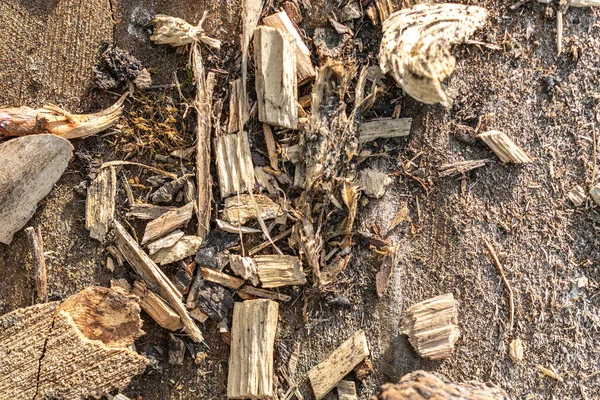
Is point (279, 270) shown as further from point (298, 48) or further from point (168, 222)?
point (298, 48)

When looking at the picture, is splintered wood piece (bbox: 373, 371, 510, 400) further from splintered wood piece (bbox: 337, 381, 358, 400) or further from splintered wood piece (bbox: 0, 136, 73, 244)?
splintered wood piece (bbox: 0, 136, 73, 244)

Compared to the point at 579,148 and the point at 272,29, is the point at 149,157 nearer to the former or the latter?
the point at 272,29

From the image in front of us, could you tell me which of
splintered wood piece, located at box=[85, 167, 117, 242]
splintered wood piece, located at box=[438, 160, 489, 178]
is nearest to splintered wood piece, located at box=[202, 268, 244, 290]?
splintered wood piece, located at box=[85, 167, 117, 242]

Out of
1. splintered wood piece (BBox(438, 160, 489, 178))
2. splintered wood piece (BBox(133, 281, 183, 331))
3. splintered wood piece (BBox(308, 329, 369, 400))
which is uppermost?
splintered wood piece (BBox(438, 160, 489, 178))

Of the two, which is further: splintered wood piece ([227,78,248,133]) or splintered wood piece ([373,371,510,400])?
splintered wood piece ([227,78,248,133])

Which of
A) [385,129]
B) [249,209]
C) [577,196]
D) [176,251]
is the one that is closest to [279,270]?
[249,209]

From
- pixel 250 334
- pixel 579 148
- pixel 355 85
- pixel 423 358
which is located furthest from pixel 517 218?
pixel 250 334
